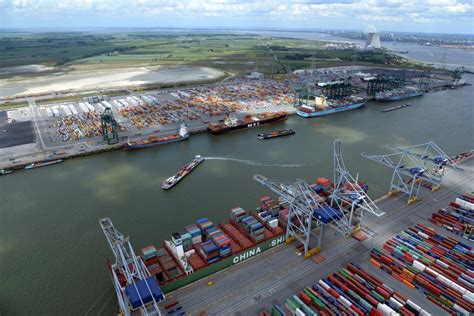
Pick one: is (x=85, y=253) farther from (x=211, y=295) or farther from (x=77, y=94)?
(x=77, y=94)

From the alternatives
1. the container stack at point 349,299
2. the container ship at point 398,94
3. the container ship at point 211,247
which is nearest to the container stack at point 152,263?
the container ship at point 211,247

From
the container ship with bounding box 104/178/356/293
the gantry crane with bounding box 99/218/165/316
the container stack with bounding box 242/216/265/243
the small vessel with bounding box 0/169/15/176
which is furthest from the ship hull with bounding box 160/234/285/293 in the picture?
the small vessel with bounding box 0/169/15/176

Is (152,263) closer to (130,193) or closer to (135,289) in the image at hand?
(135,289)

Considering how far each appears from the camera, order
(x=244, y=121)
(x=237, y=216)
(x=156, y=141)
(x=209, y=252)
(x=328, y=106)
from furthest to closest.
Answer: (x=328, y=106), (x=244, y=121), (x=156, y=141), (x=237, y=216), (x=209, y=252)

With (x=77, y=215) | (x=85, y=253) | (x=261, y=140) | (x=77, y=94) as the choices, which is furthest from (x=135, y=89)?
(x=85, y=253)

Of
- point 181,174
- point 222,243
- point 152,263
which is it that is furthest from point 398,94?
point 152,263

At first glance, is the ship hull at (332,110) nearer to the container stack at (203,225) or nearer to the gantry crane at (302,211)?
the gantry crane at (302,211)
